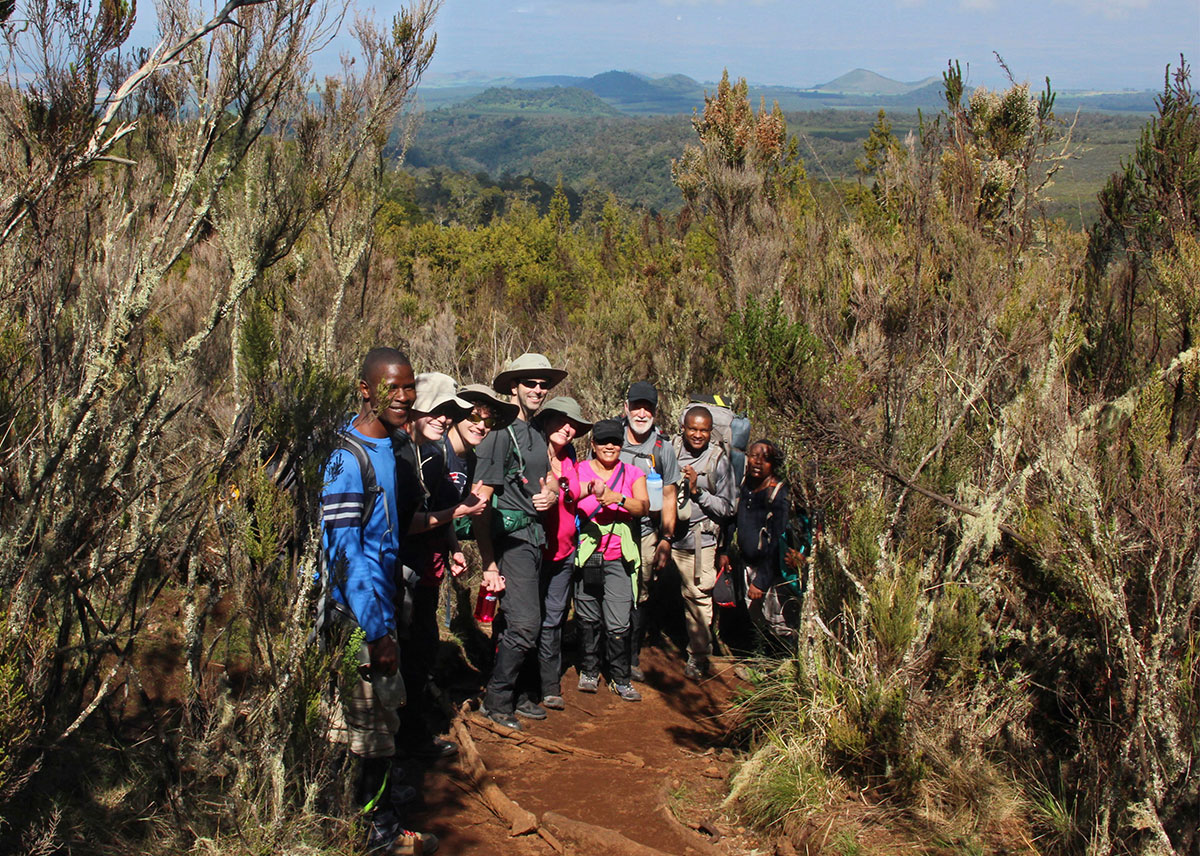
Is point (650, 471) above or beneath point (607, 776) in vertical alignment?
above

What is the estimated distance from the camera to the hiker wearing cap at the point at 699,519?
5.97 metres

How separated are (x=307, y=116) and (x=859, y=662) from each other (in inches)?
212

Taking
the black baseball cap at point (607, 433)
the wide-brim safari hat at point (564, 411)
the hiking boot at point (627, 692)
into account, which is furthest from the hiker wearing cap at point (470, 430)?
the hiking boot at point (627, 692)

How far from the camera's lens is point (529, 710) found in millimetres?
5141

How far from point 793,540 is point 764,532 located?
0.20m

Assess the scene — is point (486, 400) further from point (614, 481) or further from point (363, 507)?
point (363, 507)

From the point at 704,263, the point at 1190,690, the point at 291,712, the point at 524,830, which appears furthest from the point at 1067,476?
the point at 704,263

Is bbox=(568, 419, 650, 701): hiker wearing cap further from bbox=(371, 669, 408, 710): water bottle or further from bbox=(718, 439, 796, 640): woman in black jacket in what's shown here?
bbox=(371, 669, 408, 710): water bottle

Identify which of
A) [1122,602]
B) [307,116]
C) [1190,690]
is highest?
[307,116]

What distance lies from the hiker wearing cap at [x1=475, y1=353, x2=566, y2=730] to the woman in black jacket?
1.35m

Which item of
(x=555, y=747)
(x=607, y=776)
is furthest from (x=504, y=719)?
(x=607, y=776)

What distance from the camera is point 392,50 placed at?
23.6 ft

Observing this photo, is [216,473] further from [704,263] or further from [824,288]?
[704,263]

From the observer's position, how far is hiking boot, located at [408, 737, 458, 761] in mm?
4492
